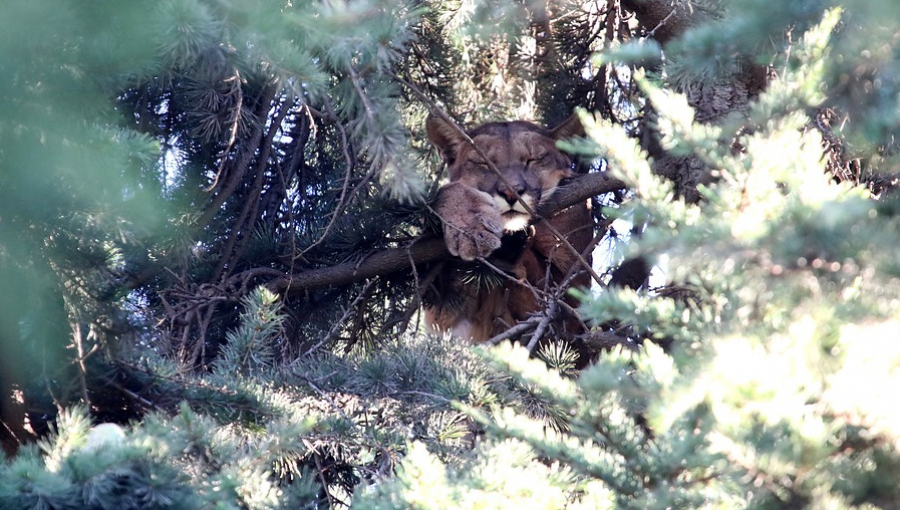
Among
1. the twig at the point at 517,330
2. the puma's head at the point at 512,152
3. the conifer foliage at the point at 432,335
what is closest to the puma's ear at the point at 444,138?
the puma's head at the point at 512,152

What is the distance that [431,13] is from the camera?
3.67 m

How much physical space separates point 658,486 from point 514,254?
2.86m

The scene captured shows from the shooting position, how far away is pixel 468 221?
392 cm

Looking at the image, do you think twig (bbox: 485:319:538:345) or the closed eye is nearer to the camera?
twig (bbox: 485:319:538:345)

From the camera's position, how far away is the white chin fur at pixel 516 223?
4.05 meters

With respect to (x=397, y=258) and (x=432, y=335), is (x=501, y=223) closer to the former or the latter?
(x=397, y=258)

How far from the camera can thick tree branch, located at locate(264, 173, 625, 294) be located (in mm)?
3619

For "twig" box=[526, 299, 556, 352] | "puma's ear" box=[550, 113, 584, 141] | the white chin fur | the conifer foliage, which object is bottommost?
the conifer foliage

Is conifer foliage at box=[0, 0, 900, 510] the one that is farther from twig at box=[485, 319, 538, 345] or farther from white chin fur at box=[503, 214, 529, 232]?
white chin fur at box=[503, 214, 529, 232]

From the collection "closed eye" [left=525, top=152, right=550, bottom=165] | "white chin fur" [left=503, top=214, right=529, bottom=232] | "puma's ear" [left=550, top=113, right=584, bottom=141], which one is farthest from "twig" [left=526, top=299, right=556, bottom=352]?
"closed eye" [left=525, top=152, right=550, bottom=165]

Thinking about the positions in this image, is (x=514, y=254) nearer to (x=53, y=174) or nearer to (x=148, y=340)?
(x=148, y=340)

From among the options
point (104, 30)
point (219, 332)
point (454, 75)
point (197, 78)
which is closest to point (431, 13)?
point (454, 75)

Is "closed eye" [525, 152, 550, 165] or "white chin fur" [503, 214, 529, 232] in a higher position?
"closed eye" [525, 152, 550, 165]

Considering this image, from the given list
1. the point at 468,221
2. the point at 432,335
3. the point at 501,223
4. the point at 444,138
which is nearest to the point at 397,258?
the point at 468,221
